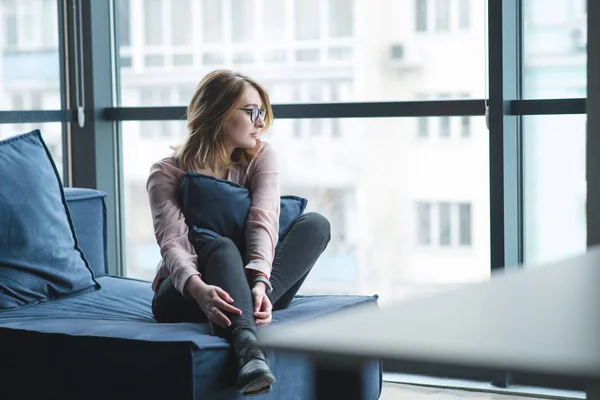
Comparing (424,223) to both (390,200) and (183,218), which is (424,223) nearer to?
(390,200)

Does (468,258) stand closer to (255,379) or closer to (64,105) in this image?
(255,379)

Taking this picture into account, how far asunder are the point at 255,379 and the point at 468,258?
4.24 feet

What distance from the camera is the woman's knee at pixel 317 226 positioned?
2.75 metres

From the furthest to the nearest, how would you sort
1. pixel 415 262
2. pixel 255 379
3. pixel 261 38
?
pixel 261 38
pixel 415 262
pixel 255 379

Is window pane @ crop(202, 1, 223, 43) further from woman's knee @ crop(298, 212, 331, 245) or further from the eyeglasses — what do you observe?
woman's knee @ crop(298, 212, 331, 245)

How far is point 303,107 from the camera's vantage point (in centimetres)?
351

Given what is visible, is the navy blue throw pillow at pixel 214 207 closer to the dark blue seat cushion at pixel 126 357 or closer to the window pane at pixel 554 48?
the dark blue seat cushion at pixel 126 357

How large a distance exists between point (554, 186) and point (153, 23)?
1.72 meters

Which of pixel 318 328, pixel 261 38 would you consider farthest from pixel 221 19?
pixel 318 328

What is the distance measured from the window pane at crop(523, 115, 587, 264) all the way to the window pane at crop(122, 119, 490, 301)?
15 cm

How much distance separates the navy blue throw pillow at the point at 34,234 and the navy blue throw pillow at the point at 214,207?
0.49m

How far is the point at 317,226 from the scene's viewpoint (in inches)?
108

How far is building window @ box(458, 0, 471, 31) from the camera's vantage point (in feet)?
10.6

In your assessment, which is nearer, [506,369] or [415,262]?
[506,369]
